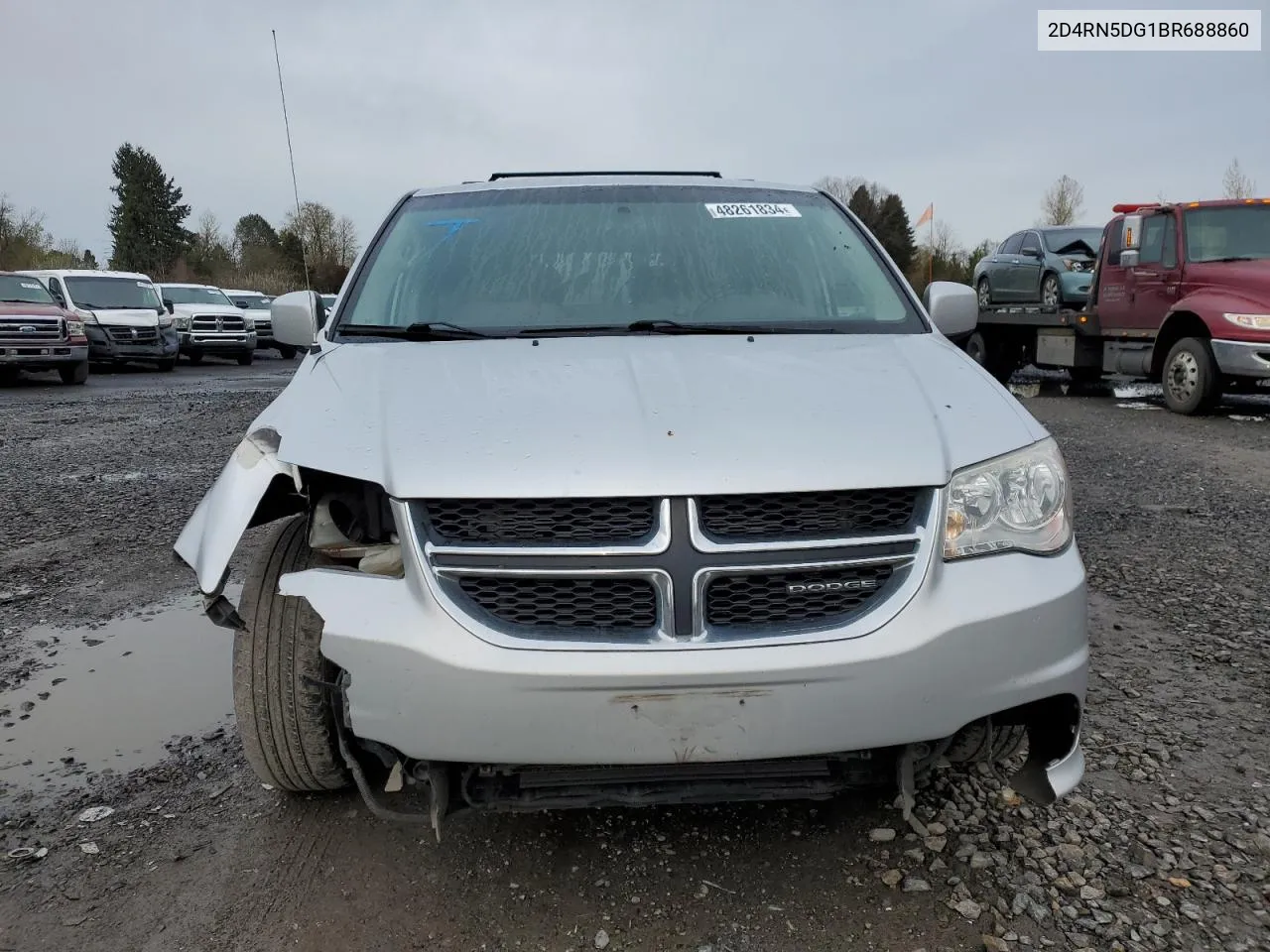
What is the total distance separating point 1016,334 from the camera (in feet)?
42.9

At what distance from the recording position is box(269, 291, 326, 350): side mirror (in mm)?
3240

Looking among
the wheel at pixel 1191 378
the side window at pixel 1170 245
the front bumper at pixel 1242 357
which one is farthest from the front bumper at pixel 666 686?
the side window at pixel 1170 245

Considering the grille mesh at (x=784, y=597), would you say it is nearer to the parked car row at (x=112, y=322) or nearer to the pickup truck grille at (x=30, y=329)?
the parked car row at (x=112, y=322)

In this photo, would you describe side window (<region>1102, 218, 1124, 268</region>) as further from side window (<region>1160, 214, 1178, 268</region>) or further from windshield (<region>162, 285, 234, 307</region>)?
windshield (<region>162, 285, 234, 307</region>)

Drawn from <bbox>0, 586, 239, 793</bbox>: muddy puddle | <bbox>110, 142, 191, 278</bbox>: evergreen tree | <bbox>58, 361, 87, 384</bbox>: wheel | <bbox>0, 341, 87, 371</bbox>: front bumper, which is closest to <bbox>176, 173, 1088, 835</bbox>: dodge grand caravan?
<bbox>0, 586, 239, 793</bbox>: muddy puddle

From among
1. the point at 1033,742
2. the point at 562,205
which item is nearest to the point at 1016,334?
the point at 562,205

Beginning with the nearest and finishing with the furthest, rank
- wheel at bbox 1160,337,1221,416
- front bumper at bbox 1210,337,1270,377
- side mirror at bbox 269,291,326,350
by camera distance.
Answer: side mirror at bbox 269,291,326,350, front bumper at bbox 1210,337,1270,377, wheel at bbox 1160,337,1221,416

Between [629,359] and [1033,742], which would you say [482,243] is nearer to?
[629,359]

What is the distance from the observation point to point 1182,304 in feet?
32.8

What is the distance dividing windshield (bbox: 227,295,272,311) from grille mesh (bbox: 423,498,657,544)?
85.3 feet

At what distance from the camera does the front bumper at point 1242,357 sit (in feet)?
29.9

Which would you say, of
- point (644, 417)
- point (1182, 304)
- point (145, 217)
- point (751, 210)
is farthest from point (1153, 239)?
point (145, 217)

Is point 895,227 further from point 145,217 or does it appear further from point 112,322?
point 112,322

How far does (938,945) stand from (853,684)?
0.61 metres
